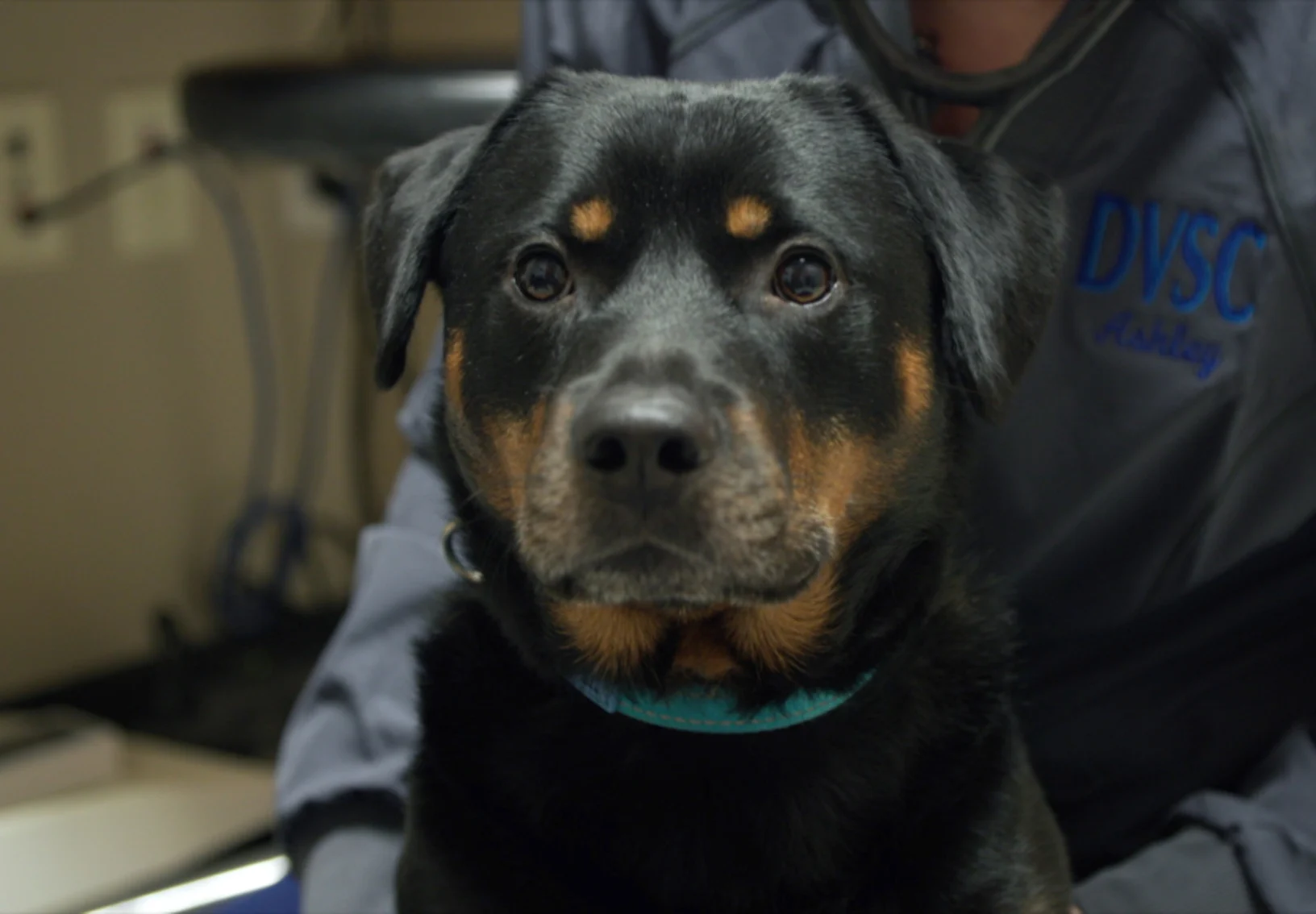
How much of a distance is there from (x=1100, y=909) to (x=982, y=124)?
0.69m

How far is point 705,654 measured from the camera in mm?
1083

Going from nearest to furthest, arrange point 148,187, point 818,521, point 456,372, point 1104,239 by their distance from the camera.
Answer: point 818,521
point 456,372
point 1104,239
point 148,187

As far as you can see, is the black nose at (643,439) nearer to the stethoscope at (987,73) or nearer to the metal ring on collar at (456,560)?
the metal ring on collar at (456,560)

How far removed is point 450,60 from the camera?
75.7 inches

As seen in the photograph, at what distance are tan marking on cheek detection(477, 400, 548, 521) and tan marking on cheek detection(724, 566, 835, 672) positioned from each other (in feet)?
0.62

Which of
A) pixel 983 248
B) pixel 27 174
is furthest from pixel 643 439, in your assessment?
pixel 27 174

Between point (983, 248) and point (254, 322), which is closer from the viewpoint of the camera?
point (983, 248)

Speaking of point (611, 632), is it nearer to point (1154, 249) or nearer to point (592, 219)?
point (592, 219)

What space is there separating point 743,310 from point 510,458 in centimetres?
21

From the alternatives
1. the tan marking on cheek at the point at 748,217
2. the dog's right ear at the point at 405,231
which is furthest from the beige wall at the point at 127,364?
the tan marking on cheek at the point at 748,217

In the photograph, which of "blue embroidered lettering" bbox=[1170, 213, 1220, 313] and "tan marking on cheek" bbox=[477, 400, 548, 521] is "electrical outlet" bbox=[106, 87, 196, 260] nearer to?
"tan marking on cheek" bbox=[477, 400, 548, 521]

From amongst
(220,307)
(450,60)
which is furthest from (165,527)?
(450,60)

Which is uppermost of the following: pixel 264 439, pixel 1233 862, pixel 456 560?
pixel 456 560

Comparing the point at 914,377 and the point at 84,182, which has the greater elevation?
the point at 914,377
